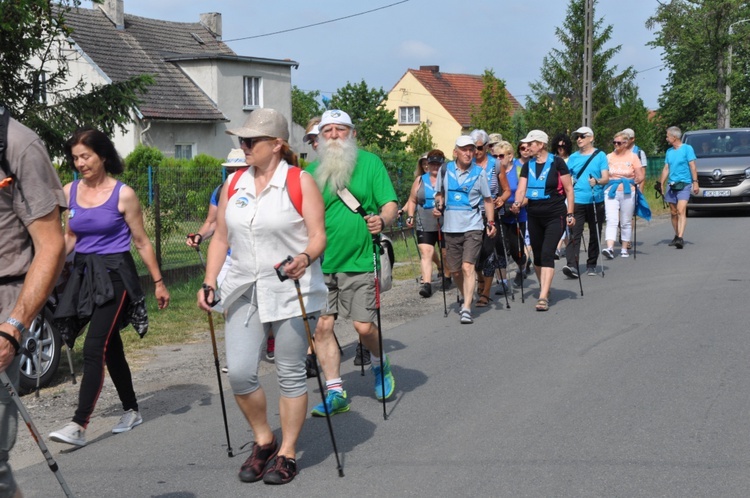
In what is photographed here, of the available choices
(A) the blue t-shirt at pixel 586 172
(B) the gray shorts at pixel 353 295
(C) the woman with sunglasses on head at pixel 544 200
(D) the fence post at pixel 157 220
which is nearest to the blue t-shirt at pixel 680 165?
(A) the blue t-shirt at pixel 586 172

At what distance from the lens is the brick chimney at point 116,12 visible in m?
38.7

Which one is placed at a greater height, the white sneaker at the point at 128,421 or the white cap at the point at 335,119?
the white cap at the point at 335,119

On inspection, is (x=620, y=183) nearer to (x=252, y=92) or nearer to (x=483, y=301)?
(x=483, y=301)

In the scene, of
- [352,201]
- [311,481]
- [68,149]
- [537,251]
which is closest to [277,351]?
[311,481]

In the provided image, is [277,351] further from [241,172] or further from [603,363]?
[603,363]

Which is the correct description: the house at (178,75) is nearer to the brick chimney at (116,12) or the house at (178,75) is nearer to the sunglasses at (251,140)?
the brick chimney at (116,12)

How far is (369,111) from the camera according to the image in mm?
54844

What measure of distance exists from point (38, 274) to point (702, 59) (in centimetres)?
5355

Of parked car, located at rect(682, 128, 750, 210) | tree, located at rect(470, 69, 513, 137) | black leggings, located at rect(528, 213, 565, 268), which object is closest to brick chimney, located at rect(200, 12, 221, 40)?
tree, located at rect(470, 69, 513, 137)

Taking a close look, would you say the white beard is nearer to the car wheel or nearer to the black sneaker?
the car wheel

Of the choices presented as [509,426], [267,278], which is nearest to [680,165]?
[509,426]

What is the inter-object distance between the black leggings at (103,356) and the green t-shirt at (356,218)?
1.38 metres

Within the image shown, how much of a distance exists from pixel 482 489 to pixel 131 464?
78.1 inches

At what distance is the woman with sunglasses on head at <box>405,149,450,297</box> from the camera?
478 inches
